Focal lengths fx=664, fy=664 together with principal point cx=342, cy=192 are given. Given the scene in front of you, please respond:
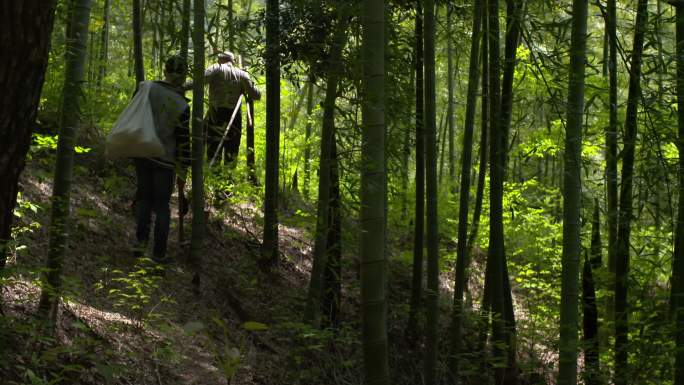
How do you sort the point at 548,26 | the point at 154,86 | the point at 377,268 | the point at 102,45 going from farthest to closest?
the point at 102,45 → the point at 154,86 → the point at 548,26 → the point at 377,268

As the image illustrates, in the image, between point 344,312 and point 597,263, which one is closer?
point 597,263

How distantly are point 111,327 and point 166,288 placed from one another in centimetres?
127

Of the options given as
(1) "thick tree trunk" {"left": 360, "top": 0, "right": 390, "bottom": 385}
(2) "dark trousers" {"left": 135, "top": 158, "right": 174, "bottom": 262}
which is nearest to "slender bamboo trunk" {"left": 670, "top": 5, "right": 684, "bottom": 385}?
(1) "thick tree trunk" {"left": 360, "top": 0, "right": 390, "bottom": 385}

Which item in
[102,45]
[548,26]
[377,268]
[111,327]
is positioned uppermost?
[102,45]

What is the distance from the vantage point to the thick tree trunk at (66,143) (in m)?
3.19

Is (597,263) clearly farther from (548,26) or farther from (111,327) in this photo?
(111,327)

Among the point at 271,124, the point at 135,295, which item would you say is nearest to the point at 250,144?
the point at 271,124

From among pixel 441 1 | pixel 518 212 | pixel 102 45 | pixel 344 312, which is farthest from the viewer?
pixel 102 45

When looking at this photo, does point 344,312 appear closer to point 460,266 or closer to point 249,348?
point 460,266

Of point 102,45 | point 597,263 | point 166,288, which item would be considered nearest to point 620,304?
point 597,263

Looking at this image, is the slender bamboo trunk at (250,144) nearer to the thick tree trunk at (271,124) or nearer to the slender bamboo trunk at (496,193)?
the thick tree trunk at (271,124)

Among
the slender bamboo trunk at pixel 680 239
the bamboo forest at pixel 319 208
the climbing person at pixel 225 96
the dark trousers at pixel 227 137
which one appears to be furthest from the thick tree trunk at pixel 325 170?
the dark trousers at pixel 227 137

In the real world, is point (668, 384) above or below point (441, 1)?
below

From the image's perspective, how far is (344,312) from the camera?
7.14 metres
